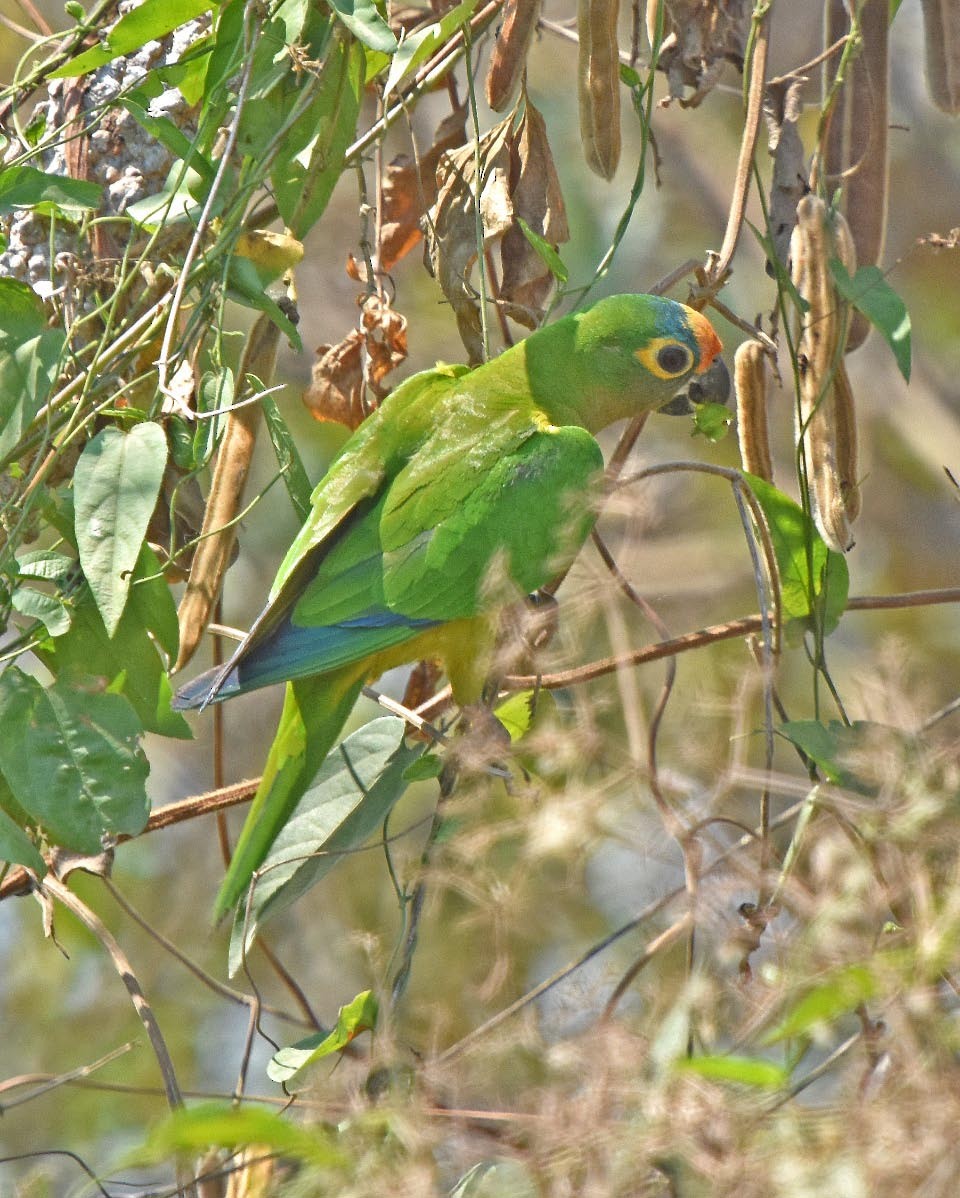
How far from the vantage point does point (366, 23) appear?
1.95m

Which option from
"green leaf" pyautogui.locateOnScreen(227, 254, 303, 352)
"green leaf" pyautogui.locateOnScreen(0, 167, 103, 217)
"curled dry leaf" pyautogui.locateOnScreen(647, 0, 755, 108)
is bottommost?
"green leaf" pyautogui.locateOnScreen(227, 254, 303, 352)

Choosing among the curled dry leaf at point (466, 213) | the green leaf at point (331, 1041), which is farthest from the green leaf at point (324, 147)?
the green leaf at point (331, 1041)

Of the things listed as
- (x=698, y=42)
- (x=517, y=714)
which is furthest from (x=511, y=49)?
(x=517, y=714)

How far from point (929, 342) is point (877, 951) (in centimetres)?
435

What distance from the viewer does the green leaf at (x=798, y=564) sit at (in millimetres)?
2096

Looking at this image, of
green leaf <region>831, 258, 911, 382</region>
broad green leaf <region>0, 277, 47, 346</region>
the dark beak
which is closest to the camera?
green leaf <region>831, 258, 911, 382</region>

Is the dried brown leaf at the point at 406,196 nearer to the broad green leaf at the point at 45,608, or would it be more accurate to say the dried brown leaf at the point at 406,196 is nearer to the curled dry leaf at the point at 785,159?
the curled dry leaf at the point at 785,159

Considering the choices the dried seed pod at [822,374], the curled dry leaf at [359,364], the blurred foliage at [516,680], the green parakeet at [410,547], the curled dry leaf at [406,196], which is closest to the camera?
the blurred foliage at [516,680]

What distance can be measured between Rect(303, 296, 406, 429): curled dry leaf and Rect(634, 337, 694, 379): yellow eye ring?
0.50 meters

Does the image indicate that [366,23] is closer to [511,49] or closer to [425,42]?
[425,42]

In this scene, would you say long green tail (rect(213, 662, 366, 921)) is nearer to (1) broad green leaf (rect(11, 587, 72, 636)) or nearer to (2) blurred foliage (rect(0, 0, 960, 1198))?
(2) blurred foliage (rect(0, 0, 960, 1198))

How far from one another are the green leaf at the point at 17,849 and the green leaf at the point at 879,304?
4.31 feet

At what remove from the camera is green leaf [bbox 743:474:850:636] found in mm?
2096

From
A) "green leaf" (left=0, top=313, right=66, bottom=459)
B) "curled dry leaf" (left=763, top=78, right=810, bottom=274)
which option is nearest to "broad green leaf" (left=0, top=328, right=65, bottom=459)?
"green leaf" (left=0, top=313, right=66, bottom=459)
